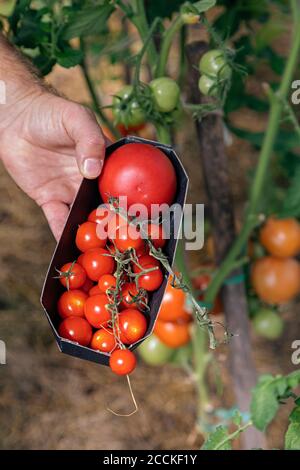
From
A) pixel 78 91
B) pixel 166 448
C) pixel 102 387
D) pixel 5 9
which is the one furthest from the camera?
pixel 78 91

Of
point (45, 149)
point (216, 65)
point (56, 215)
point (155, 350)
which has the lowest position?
point (155, 350)

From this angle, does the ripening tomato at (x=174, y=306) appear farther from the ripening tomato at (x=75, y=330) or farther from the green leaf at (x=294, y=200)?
the ripening tomato at (x=75, y=330)

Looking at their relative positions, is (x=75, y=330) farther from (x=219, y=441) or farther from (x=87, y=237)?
(x=219, y=441)

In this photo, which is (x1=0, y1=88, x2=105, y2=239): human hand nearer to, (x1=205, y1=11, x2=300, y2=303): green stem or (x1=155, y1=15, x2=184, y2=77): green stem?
(x1=155, y1=15, x2=184, y2=77): green stem

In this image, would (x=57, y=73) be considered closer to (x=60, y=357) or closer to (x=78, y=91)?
(x=78, y=91)

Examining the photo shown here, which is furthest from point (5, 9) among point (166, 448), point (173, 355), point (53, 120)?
point (166, 448)

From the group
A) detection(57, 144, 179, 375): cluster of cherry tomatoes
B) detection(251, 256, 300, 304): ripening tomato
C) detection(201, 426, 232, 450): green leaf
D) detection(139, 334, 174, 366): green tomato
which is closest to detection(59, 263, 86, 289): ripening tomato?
detection(57, 144, 179, 375): cluster of cherry tomatoes

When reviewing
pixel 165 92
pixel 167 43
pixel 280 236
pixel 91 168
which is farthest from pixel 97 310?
pixel 280 236
